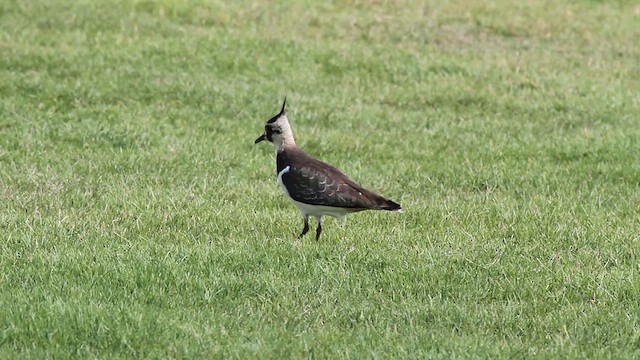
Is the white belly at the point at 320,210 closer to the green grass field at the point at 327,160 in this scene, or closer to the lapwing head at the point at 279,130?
the green grass field at the point at 327,160

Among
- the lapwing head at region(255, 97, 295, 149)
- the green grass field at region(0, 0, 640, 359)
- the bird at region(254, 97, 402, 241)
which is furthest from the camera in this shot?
the lapwing head at region(255, 97, 295, 149)

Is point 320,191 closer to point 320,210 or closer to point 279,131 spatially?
point 320,210

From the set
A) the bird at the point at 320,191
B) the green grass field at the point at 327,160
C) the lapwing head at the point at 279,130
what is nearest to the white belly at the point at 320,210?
the bird at the point at 320,191

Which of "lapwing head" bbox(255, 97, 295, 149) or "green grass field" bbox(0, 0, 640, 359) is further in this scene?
"lapwing head" bbox(255, 97, 295, 149)

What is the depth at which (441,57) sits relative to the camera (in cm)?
1912

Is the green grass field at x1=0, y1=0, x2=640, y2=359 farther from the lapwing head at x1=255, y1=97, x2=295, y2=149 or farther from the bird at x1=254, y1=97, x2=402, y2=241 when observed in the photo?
the lapwing head at x1=255, y1=97, x2=295, y2=149

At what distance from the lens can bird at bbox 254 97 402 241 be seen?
28.1ft

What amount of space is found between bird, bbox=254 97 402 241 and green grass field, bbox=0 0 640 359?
0.28 meters

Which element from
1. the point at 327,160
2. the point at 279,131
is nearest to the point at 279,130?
the point at 279,131

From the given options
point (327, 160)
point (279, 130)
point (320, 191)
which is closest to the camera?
point (320, 191)

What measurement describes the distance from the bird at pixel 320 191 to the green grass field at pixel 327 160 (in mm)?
282

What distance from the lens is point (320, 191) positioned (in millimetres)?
8641

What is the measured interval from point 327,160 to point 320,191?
433 centimetres

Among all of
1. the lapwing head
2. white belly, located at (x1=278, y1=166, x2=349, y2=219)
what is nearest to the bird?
white belly, located at (x1=278, y1=166, x2=349, y2=219)
